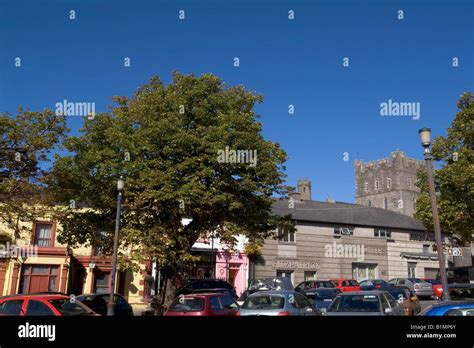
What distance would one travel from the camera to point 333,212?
4588cm

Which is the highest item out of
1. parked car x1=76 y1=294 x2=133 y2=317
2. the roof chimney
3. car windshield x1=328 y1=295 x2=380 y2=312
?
the roof chimney

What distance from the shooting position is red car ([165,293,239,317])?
1381cm

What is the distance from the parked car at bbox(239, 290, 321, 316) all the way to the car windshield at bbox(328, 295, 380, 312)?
1070 millimetres

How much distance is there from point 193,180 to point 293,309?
328 inches

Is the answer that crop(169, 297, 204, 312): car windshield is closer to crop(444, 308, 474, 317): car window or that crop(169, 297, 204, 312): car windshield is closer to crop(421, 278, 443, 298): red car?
crop(444, 308, 474, 317): car window

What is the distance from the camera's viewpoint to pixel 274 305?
13.3m

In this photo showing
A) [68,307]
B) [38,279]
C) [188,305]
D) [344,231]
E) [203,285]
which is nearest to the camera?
[68,307]

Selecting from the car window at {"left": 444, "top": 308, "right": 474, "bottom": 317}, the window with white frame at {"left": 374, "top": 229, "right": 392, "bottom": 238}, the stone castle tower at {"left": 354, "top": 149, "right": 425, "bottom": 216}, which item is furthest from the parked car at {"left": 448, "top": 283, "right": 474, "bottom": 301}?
the stone castle tower at {"left": 354, "top": 149, "right": 425, "bottom": 216}

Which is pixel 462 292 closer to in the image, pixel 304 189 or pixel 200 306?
pixel 200 306

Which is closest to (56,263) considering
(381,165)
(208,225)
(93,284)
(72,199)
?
(93,284)

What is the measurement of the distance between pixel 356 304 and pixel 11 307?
9.47 m

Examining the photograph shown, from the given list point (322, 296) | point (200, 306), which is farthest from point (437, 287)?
point (200, 306)
